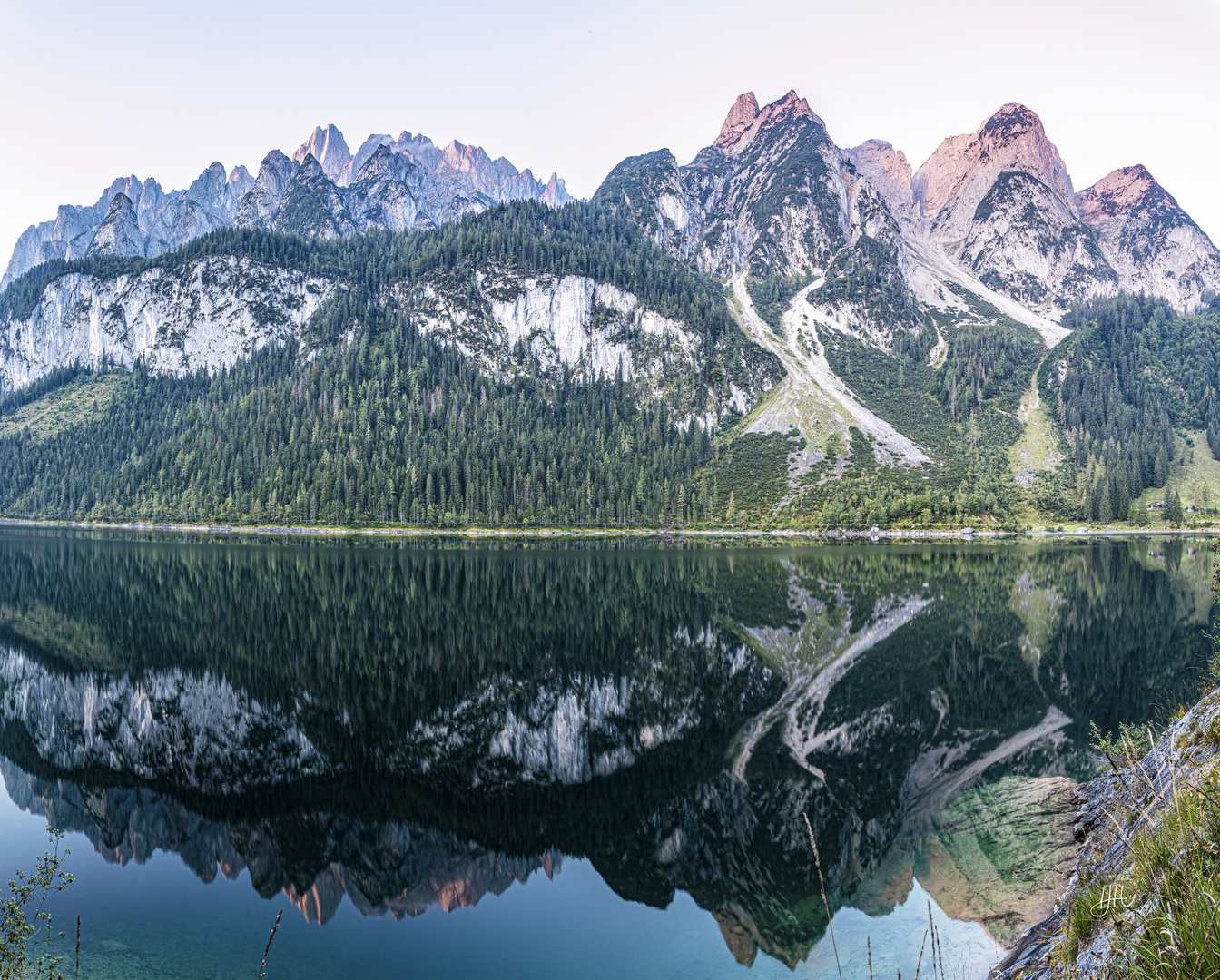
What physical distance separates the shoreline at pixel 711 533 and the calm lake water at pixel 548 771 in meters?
81.1

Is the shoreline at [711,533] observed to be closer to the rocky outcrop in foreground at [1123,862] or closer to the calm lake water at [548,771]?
the calm lake water at [548,771]

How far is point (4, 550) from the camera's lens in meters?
72.2

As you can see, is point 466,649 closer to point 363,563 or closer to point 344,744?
point 344,744

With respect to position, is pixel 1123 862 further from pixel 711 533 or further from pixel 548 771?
pixel 711 533

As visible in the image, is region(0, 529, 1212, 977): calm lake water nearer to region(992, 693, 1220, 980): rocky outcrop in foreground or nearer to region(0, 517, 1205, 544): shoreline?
region(992, 693, 1220, 980): rocky outcrop in foreground

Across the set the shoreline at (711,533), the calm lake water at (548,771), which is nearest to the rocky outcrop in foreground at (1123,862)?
the calm lake water at (548,771)

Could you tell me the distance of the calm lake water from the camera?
1014 centimetres

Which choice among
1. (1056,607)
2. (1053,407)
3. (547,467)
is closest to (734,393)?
(547,467)

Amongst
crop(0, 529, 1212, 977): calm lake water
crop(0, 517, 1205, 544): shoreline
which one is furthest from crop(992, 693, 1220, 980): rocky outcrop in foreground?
crop(0, 517, 1205, 544): shoreline

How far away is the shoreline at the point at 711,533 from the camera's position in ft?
377

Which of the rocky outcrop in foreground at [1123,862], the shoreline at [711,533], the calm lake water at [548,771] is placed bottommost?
the calm lake water at [548,771]

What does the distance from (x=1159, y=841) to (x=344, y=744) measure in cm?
1644

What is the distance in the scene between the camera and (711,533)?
404 feet

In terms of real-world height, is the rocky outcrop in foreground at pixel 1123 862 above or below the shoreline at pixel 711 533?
below
